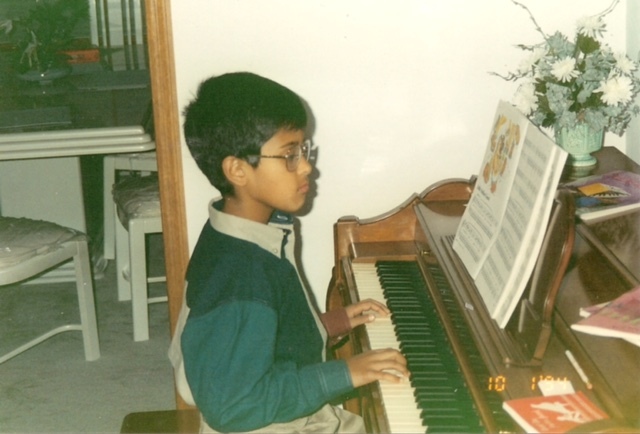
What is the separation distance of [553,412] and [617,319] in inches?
9.2

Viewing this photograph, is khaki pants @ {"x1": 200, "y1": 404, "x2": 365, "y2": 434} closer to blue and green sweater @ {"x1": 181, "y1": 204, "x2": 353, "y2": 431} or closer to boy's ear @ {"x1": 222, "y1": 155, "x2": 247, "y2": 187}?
blue and green sweater @ {"x1": 181, "y1": 204, "x2": 353, "y2": 431}

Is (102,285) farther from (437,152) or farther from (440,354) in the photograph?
(440,354)

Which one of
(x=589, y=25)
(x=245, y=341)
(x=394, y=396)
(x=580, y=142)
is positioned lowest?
(x=394, y=396)

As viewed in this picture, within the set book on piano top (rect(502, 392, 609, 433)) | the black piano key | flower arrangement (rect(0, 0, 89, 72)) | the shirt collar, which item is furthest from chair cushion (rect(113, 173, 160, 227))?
book on piano top (rect(502, 392, 609, 433))

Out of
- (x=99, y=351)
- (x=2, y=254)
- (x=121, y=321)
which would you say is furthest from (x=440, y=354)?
(x=121, y=321)

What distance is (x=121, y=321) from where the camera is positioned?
12.5 feet

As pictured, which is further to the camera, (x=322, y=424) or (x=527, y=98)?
(x=527, y=98)

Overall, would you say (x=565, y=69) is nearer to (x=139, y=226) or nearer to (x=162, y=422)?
(x=162, y=422)

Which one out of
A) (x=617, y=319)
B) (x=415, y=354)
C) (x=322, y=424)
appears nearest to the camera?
(x=617, y=319)

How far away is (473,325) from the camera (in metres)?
1.49

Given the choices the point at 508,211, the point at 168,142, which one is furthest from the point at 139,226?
the point at 508,211

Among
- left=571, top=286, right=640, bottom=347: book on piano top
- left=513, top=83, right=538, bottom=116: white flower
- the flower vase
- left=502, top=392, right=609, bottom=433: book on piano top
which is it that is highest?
left=513, top=83, right=538, bottom=116: white flower

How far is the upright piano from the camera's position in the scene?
1.31m

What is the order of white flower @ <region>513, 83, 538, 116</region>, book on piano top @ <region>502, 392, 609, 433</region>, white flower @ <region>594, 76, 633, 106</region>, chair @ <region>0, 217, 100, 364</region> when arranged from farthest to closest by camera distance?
chair @ <region>0, 217, 100, 364</region> → white flower @ <region>513, 83, 538, 116</region> → white flower @ <region>594, 76, 633, 106</region> → book on piano top @ <region>502, 392, 609, 433</region>
